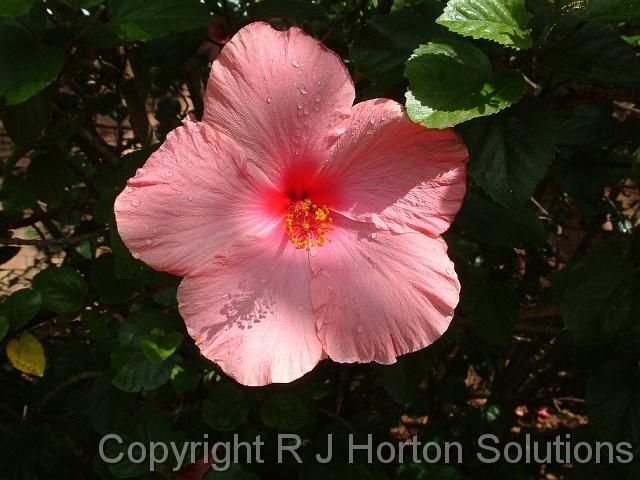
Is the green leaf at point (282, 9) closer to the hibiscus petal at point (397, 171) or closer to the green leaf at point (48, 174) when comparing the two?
the hibiscus petal at point (397, 171)

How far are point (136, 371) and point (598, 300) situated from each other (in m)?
1.05

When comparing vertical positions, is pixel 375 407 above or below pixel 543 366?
below

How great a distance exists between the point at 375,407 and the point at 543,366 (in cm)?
74

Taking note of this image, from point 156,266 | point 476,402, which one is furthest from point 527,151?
point 476,402

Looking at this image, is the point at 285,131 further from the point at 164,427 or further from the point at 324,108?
the point at 164,427

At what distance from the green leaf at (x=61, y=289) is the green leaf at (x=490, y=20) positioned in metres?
0.99

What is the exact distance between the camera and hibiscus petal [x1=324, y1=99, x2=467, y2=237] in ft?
2.89

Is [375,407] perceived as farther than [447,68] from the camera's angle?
Yes

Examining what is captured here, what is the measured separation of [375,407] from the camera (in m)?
2.21

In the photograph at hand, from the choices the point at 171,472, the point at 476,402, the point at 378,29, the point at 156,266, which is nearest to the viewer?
the point at 156,266

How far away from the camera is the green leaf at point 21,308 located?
3.82ft

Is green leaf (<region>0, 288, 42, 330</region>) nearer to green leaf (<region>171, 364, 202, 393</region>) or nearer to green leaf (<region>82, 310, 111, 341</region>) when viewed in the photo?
green leaf (<region>82, 310, 111, 341</region>)

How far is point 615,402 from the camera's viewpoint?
1414 millimetres

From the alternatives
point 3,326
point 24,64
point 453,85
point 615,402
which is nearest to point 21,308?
point 3,326
